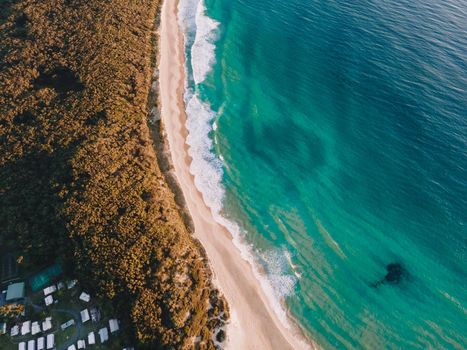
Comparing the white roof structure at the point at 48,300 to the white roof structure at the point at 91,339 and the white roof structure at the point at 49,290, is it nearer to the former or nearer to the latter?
the white roof structure at the point at 49,290

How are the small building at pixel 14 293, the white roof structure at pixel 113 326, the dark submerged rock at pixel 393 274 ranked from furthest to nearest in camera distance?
1. the dark submerged rock at pixel 393 274
2. the small building at pixel 14 293
3. the white roof structure at pixel 113 326

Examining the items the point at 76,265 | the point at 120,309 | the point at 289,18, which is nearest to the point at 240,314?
the point at 120,309

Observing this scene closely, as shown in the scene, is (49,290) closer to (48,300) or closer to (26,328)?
A: (48,300)

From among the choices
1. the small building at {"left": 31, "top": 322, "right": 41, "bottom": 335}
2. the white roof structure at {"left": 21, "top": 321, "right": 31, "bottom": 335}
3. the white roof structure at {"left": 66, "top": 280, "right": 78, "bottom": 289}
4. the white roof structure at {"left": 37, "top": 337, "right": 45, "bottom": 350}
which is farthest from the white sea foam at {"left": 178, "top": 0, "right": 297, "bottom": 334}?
the white roof structure at {"left": 21, "top": 321, "right": 31, "bottom": 335}

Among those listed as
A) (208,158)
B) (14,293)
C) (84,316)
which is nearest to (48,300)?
(14,293)

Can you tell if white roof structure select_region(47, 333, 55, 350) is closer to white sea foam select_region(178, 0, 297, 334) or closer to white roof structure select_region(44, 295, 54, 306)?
white roof structure select_region(44, 295, 54, 306)

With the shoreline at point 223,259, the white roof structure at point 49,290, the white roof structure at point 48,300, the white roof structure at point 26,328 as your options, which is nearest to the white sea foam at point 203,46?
the shoreline at point 223,259
